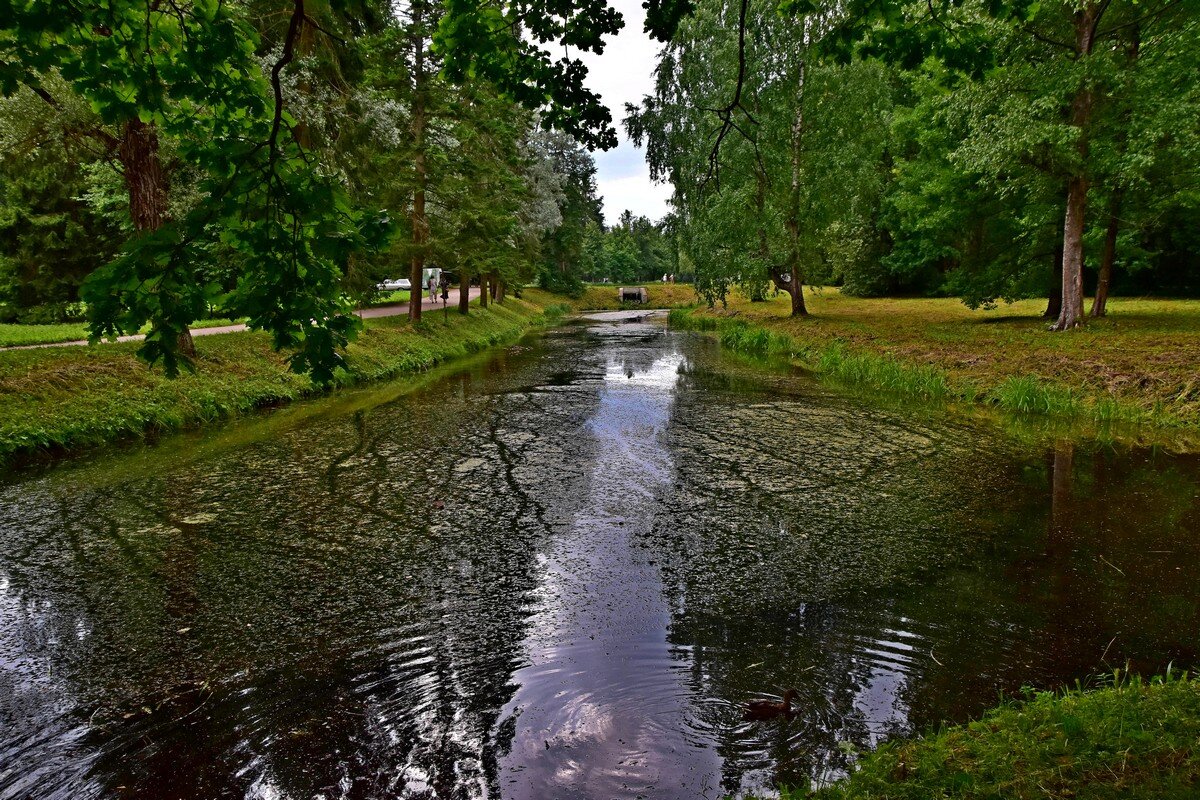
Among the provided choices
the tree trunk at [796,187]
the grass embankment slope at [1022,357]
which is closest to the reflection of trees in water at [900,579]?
the grass embankment slope at [1022,357]

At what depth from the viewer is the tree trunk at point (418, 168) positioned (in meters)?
19.5

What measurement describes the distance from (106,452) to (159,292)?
823 centimetres

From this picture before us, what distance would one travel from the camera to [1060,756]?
269 cm

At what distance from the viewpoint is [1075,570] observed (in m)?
5.39

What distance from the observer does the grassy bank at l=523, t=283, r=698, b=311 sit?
56656 millimetres

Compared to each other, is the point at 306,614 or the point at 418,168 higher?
the point at 418,168

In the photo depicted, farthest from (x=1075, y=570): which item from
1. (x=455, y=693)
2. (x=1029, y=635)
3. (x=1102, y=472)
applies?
(x=455, y=693)

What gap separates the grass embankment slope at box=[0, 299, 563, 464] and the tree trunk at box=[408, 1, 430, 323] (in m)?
5.68

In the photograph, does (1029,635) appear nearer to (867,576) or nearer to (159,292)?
(867,576)

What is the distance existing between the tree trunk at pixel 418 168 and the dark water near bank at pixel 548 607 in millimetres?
13033

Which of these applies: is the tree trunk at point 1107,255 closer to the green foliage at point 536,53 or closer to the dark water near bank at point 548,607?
the dark water near bank at point 548,607

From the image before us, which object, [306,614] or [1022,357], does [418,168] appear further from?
[306,614]

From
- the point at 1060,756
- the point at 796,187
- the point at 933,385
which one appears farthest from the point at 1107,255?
the point at 1060,756

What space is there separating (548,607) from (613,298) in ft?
202
